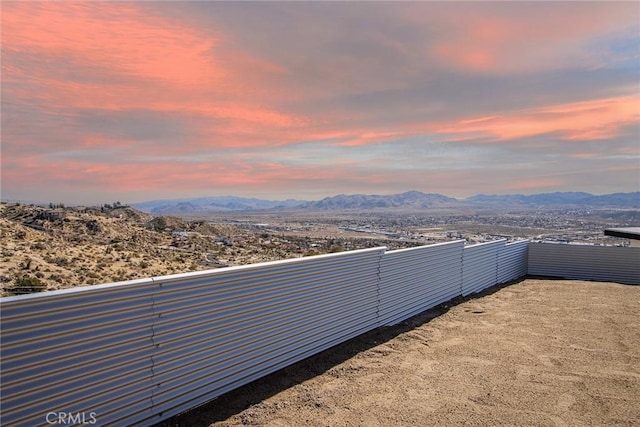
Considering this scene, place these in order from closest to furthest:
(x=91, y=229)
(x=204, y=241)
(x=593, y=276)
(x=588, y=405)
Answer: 1. (x=588, y=405)
2. (x=593, y=276)
3. (x=91, y=229)
4. (x=204, y=241)

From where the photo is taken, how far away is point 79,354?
3697 mm

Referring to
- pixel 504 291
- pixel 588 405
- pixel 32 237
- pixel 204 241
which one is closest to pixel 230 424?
pixel 588 405

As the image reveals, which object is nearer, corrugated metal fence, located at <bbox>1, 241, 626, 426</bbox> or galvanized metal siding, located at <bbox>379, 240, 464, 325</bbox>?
corrugated metal fence, located at <bbox>1, 241, 626, 426</bbox>

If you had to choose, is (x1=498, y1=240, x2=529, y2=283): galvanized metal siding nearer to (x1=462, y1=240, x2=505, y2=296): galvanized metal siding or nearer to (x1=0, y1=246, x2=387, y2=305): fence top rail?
(x1=462, y1=240, x2=505, y2=296): galvanized metal siding

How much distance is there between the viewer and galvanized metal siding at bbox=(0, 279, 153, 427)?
3.35m

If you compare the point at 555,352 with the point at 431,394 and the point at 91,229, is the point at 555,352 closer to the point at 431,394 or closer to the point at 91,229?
the point at 431,394

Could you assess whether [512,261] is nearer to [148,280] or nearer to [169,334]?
[169,334]

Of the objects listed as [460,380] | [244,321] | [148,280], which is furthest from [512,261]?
[148,280]

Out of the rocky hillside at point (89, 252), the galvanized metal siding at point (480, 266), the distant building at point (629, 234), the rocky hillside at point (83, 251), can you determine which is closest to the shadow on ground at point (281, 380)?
the galvanized metal siding at point (480, 266)

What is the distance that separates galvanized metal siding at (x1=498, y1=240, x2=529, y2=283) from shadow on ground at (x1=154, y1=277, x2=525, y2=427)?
6483 mm

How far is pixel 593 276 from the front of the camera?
15.2 meters

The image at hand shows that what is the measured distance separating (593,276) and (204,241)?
106 ft

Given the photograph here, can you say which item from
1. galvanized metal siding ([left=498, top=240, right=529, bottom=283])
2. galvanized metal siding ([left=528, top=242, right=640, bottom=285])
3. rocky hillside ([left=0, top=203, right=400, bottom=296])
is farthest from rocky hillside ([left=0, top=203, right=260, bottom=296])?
galvanized metal siding ([left=528, top=242, right=640, bottom=285])

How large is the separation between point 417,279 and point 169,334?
19.1ft
